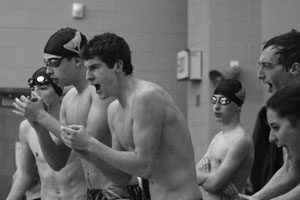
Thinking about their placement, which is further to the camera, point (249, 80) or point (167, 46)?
point (167, 46)

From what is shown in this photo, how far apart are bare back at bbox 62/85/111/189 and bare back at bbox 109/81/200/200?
666 millimetres

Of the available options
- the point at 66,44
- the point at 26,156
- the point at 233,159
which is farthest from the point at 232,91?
the point at 26,156

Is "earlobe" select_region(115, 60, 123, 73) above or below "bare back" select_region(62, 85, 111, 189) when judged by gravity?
above

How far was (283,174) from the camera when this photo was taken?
21.5 ft

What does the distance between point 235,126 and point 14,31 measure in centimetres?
489

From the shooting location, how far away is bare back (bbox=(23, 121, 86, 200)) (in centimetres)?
864

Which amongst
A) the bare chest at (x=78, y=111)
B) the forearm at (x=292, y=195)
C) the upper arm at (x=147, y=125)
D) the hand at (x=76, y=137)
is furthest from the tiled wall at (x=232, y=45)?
the forearm at (x=292, y=195)

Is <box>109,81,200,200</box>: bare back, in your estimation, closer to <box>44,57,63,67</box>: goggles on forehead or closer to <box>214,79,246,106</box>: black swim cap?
<box>44,57,63,67</box>: goggles on forehead

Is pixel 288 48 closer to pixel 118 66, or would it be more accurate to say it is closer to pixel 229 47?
pixel 118 66

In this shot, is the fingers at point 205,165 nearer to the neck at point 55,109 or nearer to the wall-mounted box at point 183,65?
the neck at point 55,109

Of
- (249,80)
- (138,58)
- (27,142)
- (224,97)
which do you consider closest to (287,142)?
(224,97)

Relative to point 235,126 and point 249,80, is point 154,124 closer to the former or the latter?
point 235,126

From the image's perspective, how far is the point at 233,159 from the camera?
8719 mm

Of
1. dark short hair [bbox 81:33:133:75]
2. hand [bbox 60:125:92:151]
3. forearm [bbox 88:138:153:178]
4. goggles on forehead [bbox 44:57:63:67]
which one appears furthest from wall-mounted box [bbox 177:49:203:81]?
hand [bbox 60:125:92:151]
